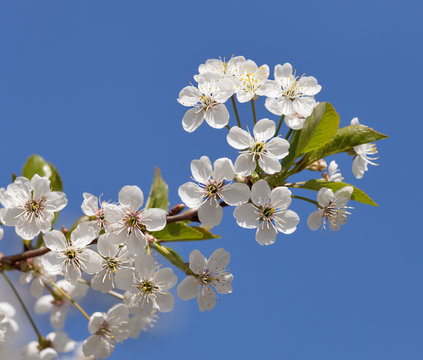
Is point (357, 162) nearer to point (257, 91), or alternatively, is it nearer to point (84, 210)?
point (257, 91)

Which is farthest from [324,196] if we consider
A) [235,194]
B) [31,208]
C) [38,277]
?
[38,277]

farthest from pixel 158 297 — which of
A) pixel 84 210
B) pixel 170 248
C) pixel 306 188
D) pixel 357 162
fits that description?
pixel 357 162

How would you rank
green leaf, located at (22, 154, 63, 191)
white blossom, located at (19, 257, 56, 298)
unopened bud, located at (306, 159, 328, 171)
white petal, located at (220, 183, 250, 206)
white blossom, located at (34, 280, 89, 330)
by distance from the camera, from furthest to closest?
white blossom, located at (34, 280, 89, 330), green leaf, located at (22, 154, 63, 191), white blossom, located at (19, 257, 56, 298), unopened bud, located at (306, 159, 328, 171), white petal, located at (220, 183, 250, 206)

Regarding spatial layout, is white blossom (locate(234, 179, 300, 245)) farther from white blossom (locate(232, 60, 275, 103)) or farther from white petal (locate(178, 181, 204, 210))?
white blossom (locate(232, 60, 275, 103))

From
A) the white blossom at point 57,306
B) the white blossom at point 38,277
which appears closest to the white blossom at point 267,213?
the white blossom at point 38,277

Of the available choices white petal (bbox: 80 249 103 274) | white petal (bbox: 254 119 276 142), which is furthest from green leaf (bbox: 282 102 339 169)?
white petal (bbox: 80 249 103 274)

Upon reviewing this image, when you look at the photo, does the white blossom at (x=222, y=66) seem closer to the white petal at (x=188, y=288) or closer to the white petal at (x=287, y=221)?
the white petal at (x=287, y=221)

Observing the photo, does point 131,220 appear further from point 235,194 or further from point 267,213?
point 267,213
